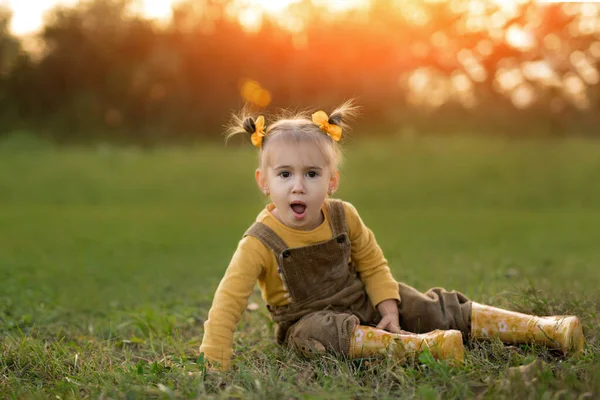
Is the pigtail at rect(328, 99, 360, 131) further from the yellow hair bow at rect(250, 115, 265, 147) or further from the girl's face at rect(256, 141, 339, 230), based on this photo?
the yellow hair bow at rect(250, 115, 265, 147)

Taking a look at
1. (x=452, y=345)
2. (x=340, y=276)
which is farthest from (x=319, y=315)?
(x=452, y=345)

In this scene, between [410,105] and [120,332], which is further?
[410,105]

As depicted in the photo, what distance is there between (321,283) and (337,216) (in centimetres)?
34

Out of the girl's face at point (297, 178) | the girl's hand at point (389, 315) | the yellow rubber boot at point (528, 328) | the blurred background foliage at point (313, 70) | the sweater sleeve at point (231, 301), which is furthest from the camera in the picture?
the blurred background foliage at point (313, 70)

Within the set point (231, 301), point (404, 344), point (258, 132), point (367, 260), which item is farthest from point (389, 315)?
point (258, 132)

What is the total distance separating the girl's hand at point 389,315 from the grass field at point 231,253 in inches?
13.7

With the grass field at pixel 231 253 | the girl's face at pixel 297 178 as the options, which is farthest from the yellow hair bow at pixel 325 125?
the grass field at pixel 231 253

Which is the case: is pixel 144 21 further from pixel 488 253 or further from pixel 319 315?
pixel 319 315

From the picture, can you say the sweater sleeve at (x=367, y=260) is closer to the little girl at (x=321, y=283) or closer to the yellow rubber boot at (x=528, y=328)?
the little girl at (x=321, y=283)

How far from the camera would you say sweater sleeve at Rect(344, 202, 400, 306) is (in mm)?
3365

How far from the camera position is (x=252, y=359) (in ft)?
10.1

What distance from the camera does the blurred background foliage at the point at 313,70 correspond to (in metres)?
19.8

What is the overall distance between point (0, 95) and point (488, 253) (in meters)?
19.2

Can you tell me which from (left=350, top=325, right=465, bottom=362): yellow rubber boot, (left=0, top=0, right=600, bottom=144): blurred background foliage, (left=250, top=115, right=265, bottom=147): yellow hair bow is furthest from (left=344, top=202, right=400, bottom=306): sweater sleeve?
(left=0, top=0, right=600, bottom=144): blurred background foliage
